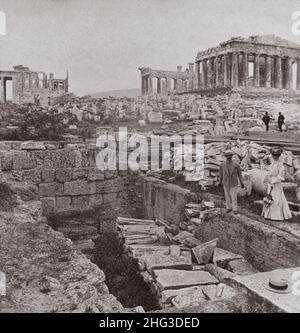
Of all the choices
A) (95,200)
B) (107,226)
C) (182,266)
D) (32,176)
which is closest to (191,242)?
(182,266)

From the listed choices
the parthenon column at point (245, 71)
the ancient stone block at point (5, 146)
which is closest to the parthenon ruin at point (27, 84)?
the parthenon column at point (245, 71)

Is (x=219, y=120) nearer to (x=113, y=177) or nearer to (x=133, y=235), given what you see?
(x=113, y=177)

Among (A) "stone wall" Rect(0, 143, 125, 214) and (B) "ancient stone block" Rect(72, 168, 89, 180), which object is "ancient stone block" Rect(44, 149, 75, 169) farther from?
(B) "ancient stone block" Rect(72, 168, 89, 180)

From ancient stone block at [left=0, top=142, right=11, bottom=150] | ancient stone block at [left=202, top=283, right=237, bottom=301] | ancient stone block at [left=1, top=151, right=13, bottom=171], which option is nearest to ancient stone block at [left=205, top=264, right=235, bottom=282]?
ancient stone block at [left=202, top=283, right=237, bottom=301]

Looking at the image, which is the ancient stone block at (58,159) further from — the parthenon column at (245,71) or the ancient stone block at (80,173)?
the parthenon column at (245,71)
